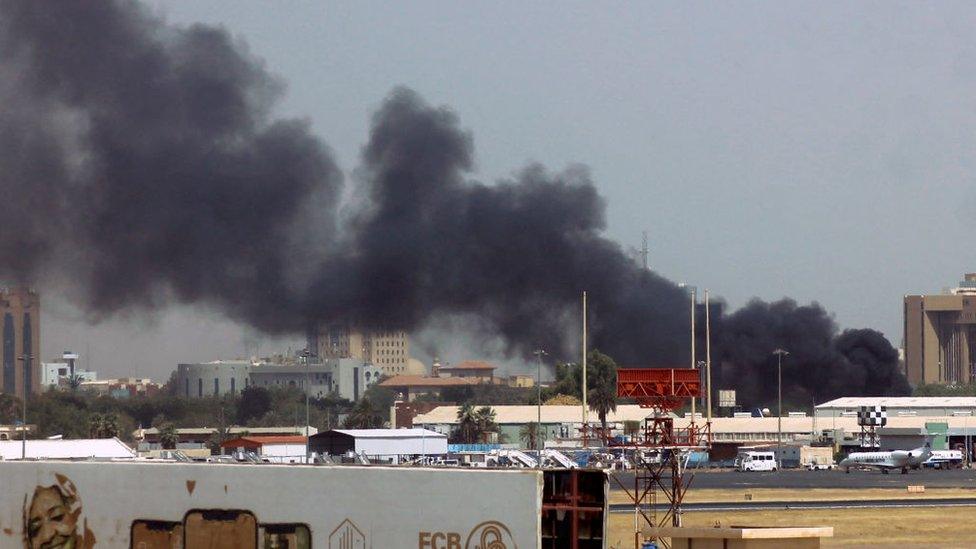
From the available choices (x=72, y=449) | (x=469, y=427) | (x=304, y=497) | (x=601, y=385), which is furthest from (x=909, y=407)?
(x=304, y=497)

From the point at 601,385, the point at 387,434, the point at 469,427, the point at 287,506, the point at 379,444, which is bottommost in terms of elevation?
the point at 379,444

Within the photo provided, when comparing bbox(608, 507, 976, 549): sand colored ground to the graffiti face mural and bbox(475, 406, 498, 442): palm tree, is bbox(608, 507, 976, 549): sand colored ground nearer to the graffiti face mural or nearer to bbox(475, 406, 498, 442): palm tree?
the graffiti face mural

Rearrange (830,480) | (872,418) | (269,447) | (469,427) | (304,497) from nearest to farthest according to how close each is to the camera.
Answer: (304,497)
(830,480)
(269,447)
(872,418)
(469,427)

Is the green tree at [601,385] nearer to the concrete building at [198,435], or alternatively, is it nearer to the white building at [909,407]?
the white building at [909,407]

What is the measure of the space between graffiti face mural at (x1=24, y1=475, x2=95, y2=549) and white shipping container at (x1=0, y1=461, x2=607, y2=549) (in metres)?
0.02

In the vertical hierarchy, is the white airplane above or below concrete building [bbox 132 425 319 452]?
below

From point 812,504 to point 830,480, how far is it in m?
28.1

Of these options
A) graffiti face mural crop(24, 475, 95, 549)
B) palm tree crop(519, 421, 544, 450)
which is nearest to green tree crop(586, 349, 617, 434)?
palm tree crop(519, 421, 544, 450)

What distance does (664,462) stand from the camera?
43219 mm

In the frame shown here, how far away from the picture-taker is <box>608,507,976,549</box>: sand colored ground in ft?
150

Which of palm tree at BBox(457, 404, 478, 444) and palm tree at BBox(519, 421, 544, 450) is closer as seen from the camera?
palm tree at BBox(519, 421, 544, 450)

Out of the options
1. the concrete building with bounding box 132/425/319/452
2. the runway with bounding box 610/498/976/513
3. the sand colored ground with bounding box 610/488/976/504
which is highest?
the concrete building with bounding box 132/425/319/452

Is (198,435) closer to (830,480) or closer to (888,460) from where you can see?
(888,460)

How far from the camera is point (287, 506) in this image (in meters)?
21.3
